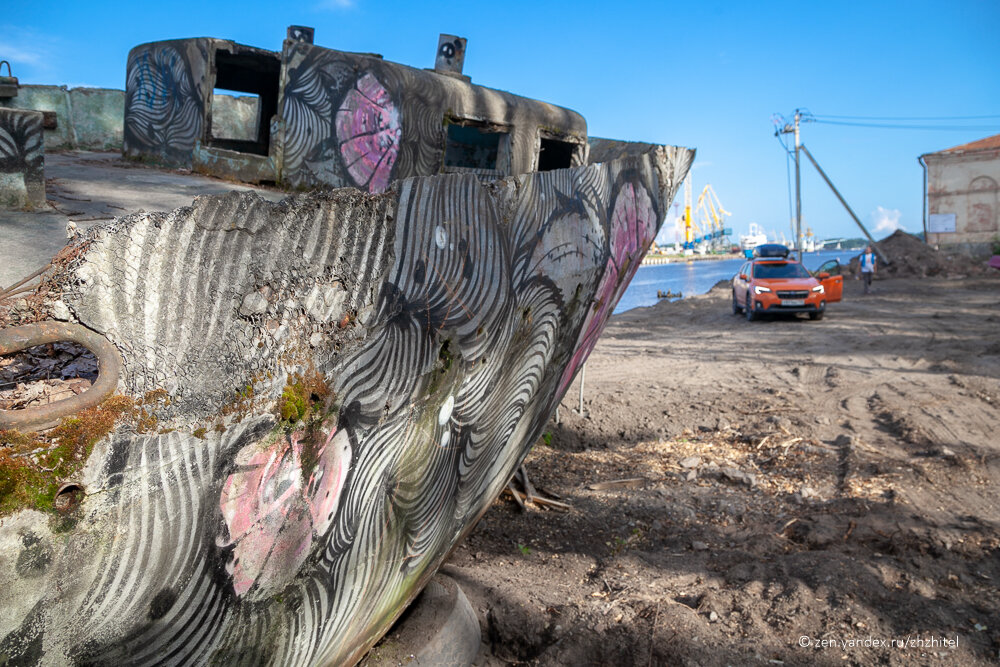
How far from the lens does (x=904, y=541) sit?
4.70 metres

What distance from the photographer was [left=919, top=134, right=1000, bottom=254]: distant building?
30.2 m

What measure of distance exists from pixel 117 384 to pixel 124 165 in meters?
4.50

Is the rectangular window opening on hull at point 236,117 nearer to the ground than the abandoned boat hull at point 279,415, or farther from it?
farther from it

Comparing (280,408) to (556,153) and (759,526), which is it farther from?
(556,153)

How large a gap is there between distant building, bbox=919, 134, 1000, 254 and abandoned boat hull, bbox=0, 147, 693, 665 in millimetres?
33097

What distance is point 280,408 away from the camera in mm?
2025

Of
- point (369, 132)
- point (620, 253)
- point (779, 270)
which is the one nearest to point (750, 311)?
point (779, 270)

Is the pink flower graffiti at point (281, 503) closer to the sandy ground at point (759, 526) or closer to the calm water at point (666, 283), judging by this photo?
the sandy ground at point (759, 526)

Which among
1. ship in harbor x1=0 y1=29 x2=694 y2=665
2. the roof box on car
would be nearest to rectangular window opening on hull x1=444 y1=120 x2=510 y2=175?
ship in harbor x1=0 y1=29 x2=694 y2=665

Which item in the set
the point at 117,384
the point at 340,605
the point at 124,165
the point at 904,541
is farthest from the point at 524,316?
the point at 124,165

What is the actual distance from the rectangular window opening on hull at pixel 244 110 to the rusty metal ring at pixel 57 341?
297 inches

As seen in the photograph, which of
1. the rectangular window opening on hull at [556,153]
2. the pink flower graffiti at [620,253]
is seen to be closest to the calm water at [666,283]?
the rectangular window opening on hull at [556,153]

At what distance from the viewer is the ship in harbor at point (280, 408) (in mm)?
1752

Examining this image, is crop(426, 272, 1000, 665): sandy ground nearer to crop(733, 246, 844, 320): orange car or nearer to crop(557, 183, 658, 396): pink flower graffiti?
crop(557, 183, 658, 396): pink flower graffiti
